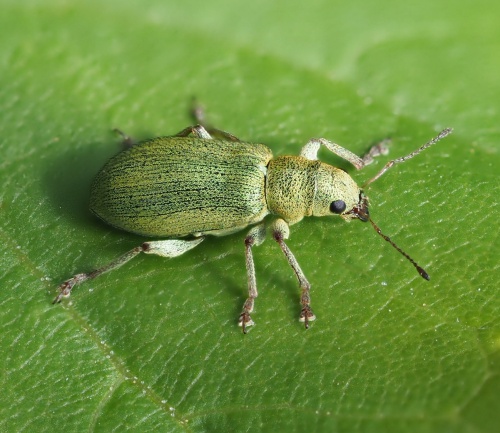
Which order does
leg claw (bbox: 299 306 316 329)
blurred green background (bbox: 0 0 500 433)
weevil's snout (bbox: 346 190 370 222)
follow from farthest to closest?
1. weevil's snout (bbox: 346 190 370 222)
2. leg claw (bbox: 299 306 316 329)
3. blurred green background (bbox: 0 0 500 433)

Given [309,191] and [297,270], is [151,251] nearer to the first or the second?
[297,270]

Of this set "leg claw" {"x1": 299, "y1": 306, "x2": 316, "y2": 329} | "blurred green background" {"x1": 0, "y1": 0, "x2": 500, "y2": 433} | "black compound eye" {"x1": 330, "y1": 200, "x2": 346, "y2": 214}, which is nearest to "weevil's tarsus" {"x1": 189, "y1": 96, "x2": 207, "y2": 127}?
Result: "blurred green background" {"x1": 0, "y1": 0, "x2": 500, "y2": 433}

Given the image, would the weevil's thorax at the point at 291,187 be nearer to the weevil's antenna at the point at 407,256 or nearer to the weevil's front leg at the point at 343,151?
the weevil's front leg at the point at 343,151

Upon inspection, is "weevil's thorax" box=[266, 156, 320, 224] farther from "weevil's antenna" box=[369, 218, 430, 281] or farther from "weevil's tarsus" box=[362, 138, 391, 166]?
"weevil's antenna" box=[369, 218, 430, 281]

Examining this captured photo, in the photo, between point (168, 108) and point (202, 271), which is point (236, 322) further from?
point (168, 108)

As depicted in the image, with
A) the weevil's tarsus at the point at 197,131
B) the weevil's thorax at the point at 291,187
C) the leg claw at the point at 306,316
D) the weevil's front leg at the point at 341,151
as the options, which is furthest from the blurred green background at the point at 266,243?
the weevil's tarsus at the point at 197,131

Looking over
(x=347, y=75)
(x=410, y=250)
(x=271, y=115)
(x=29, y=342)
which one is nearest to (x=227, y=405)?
(x=29, y=342)

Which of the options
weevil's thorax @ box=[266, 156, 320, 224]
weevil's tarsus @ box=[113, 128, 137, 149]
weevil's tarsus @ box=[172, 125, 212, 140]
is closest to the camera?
weevil's thorax @ box=[266, 156, 320, 224]
